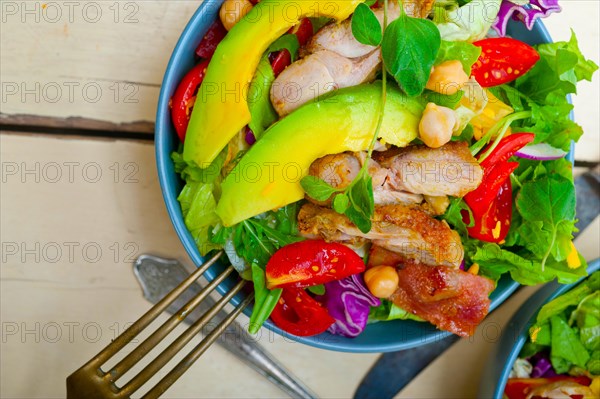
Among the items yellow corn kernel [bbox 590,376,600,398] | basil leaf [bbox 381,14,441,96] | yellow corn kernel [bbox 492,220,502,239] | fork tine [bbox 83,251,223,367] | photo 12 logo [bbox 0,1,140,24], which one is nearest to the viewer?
fork tine [bbox 83,251,223,367]

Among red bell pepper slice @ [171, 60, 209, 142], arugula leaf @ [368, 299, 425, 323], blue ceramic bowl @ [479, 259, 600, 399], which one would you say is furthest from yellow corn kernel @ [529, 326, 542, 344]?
red bell pepper slice @ [171, 60, 209, 142]

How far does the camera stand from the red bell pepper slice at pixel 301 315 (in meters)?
1.83

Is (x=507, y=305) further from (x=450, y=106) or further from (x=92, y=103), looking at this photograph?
(x=92, y=103)

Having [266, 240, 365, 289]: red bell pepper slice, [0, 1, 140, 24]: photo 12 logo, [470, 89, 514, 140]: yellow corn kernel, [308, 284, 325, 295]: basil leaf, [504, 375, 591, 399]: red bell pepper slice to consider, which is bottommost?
[504, 375, 591, 399]: red bell pepper slice

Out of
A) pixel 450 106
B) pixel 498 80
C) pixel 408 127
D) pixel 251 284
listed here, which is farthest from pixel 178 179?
pixel 498 80

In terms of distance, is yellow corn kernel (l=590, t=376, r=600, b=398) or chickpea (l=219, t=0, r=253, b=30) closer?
chickpea (l=219, t=0, r=253, b=30)

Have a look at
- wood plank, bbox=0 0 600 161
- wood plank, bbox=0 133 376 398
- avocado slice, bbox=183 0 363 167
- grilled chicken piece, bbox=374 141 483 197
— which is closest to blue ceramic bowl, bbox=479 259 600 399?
wood plank, bbox=0 133 376 398

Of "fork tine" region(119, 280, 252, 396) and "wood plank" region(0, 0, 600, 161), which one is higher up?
"wood plank" region(0, 0, 600, 161)

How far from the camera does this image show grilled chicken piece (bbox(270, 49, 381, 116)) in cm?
166

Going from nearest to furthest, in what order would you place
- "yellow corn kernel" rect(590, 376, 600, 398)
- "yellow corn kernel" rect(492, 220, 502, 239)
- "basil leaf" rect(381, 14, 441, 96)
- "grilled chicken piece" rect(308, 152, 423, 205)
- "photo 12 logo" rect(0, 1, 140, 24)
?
"basil leaf" rect(381, 14, 441, 96) < "grilled chicken piece" rect(308, 152, 423, 205) < "yellow corn kernel" rect(492, 220, 502, 239) < "yellow corn kernel" rect(590, 376, 600, 398) < "photo 12 logo" rect(0, 1, 140, 24)

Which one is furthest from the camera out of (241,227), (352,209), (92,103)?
(92,103)

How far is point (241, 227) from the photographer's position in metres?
1.77

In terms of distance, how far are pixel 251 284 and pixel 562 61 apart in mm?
1200

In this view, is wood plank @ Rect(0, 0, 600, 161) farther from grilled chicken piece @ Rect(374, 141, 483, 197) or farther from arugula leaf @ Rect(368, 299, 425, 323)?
arugula leaf @ Rect(368, 299, 425, 323)
